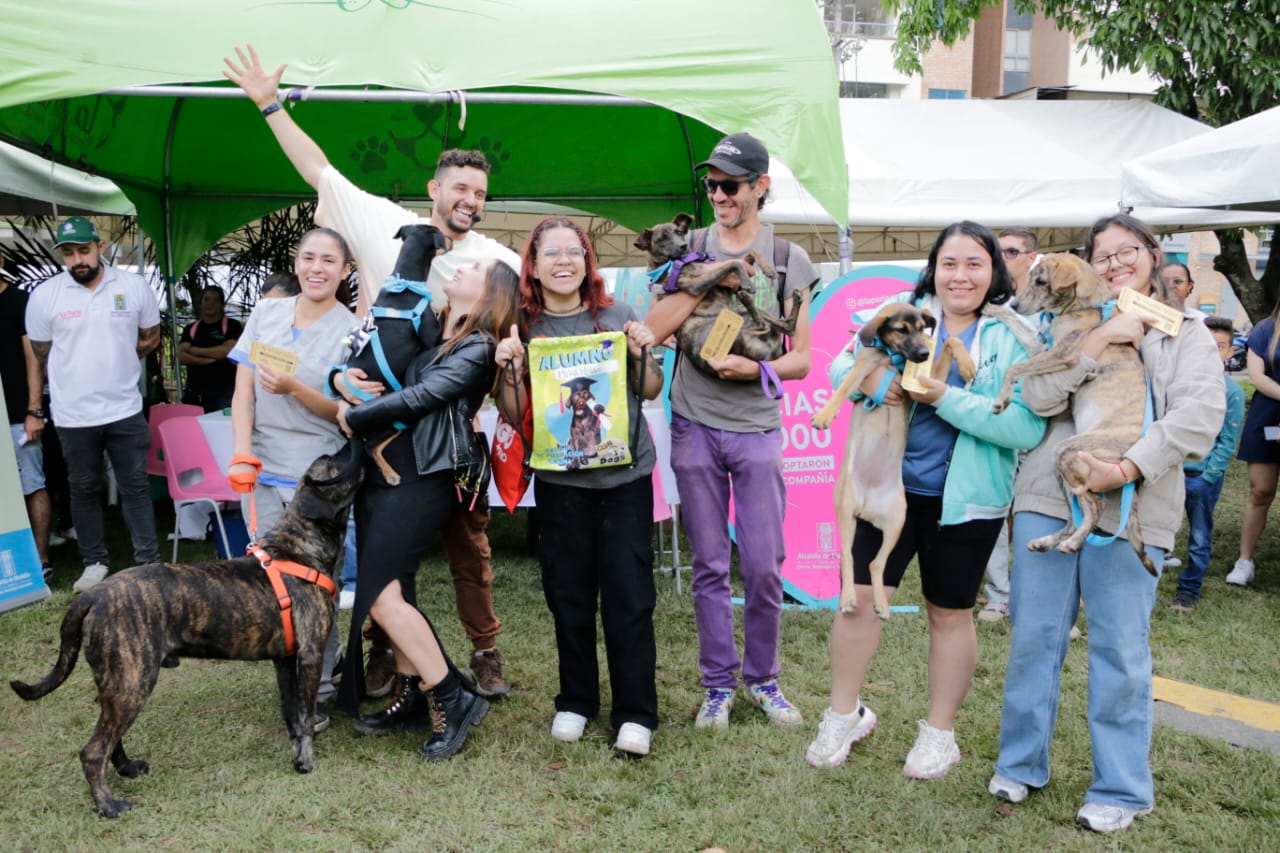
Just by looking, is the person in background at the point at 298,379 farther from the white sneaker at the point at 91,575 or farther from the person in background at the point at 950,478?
the white sneaker at the point at 91,575

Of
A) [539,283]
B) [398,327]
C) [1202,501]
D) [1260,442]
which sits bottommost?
[1202,501]

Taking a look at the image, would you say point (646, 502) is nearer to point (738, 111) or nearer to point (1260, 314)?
point (738, 111)

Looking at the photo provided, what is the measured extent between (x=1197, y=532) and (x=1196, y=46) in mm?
6343

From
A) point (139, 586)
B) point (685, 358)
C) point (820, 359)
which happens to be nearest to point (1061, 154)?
point (820, 359)

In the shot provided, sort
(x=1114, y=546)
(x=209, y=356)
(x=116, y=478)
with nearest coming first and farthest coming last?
(x=1114, y=546) < (x=116, y=478) < (x=209, y=356)

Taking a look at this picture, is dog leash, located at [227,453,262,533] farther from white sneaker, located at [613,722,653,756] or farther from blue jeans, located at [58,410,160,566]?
blue jeans, located at [58,410,160,566]

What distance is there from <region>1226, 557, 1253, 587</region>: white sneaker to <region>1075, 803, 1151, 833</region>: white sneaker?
11.8ft

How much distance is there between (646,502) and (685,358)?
57cm

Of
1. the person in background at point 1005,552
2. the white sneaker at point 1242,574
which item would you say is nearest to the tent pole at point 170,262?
the person in background at point 1005,552

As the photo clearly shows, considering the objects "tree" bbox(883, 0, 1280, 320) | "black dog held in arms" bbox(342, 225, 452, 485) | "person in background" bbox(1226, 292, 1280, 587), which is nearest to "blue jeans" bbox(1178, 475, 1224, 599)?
"person in background" bbox(1226, 292, 1280, 587)

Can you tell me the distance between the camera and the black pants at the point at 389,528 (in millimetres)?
3248

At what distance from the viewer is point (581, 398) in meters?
3.21

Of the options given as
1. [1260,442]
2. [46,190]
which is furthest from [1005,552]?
[46,190]

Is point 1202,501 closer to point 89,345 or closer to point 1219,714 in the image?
point 1219,714
